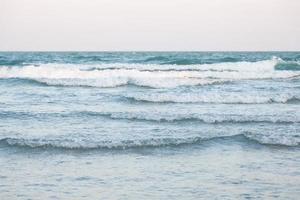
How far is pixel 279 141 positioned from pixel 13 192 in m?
4.68

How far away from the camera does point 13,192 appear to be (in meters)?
5.62

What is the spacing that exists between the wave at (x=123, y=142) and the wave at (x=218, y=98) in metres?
5.25

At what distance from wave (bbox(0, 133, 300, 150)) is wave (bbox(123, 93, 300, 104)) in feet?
17.2

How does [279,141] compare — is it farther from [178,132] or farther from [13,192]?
[13,192]

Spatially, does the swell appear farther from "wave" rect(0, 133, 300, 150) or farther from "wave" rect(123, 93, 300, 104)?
"wave" rect(123, 93, 300, 104)

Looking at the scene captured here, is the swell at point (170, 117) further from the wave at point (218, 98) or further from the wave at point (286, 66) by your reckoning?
the wave at point (286, 66)

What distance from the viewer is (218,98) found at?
1395 cm

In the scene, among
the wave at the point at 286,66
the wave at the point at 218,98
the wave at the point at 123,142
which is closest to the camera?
the wave at the point at 123,142

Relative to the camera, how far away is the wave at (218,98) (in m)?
13.7

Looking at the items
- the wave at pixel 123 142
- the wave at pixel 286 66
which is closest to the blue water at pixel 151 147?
the wave at pixel 123 142

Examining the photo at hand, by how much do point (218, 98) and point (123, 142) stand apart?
6.46 metres

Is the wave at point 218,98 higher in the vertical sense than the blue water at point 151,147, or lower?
higher

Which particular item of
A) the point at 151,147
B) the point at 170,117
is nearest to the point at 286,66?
the point at 170,117

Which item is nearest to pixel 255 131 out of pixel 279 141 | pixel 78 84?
pixel 279 141
